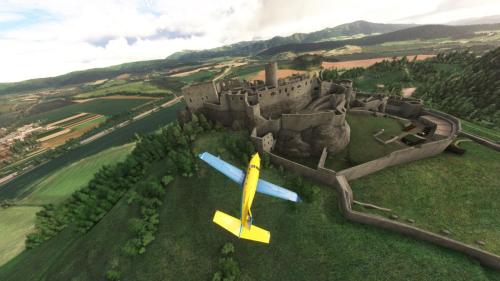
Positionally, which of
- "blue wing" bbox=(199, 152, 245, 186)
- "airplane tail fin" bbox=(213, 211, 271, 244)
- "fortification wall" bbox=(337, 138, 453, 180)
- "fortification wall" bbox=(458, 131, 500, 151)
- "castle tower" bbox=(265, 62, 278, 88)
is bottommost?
"fortification wall" bbox=(458, 131, 500, 151)

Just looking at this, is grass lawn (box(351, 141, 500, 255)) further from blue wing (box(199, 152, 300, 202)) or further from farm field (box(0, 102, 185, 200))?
farm field (box(0, 102, 185, 200))

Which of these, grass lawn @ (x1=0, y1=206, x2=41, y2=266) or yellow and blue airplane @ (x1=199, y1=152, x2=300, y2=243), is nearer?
yellow and blue airplane @ (x1=199, y1=152, x2=300, y2=243)

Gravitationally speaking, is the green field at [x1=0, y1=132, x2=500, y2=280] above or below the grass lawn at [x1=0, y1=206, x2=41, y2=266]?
above

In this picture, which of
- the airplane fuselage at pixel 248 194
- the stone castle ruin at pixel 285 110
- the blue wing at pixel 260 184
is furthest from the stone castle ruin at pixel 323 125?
the airplane fuselage at pixel 248 194

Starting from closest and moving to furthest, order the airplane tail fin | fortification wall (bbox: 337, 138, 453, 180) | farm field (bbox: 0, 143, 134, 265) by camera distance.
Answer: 1. the airplane tail fin
2. fortification wall (bbox: 337, 138, 453, 180)
3. farm field (bbox: 0, 143, 134, 265)

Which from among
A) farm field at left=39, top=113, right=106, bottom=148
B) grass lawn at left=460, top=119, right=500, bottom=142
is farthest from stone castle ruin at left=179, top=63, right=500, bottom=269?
farm field at left=39, top=113, right=106, bottom=148

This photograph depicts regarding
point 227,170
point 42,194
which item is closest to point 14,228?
point 42,194

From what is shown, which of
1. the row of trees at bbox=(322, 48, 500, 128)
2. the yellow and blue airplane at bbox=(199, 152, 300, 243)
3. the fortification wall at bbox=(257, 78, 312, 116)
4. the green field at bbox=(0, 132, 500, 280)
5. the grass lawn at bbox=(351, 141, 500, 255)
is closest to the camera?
the yellow and blue airplane at bbox=(199, 152, 300, 243)
